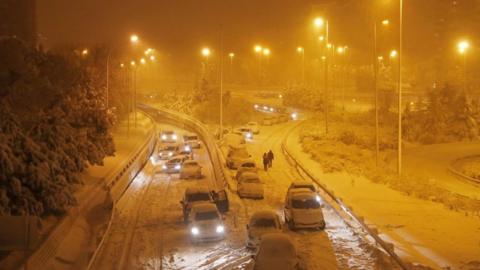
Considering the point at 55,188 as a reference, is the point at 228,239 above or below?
below

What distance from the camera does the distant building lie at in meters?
52.2

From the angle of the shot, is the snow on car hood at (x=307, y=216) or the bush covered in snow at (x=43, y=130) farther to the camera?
the snow on car hood at (x=307, y=216)

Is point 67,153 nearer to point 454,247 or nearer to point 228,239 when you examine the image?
point 228,239

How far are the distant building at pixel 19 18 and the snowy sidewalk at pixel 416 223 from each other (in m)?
28.7

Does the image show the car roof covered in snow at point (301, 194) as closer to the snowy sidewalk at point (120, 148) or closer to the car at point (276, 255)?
the car at point (276, 255)

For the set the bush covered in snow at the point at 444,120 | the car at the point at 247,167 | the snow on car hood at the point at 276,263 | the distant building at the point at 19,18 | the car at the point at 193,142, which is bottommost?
the snow on car hood at the point at 276,263

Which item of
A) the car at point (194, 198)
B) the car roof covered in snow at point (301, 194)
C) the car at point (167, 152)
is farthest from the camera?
the car at point (167, 152)

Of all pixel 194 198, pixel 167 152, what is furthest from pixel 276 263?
pixel 167 152

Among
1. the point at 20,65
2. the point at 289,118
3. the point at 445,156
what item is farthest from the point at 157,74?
the point at 20,65

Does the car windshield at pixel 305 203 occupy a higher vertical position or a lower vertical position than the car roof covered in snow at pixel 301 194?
lower

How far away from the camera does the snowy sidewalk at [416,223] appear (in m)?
21.5

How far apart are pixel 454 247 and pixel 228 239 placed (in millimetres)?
8439

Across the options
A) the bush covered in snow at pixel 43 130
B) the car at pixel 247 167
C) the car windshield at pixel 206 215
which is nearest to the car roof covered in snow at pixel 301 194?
the car windshield at pixel 206 215

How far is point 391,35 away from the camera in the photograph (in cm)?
13362
